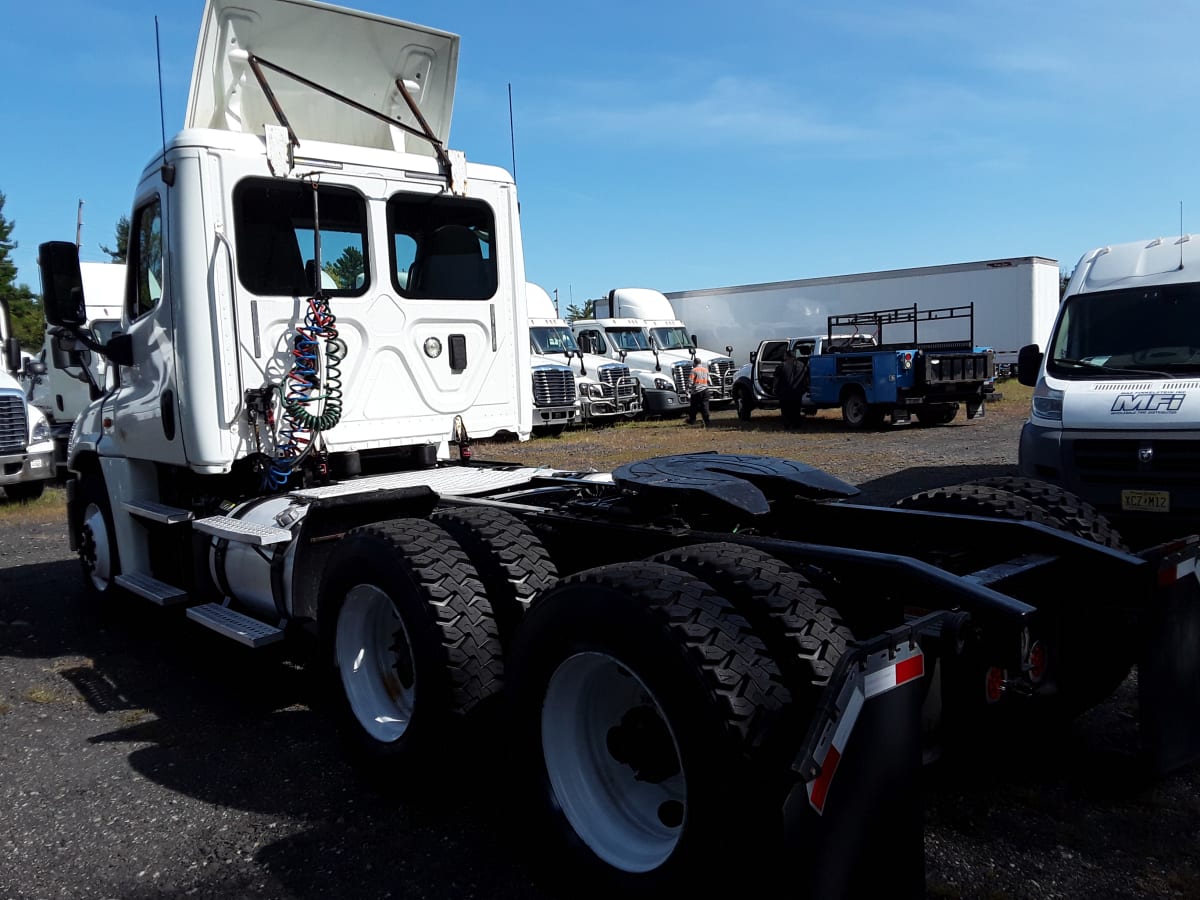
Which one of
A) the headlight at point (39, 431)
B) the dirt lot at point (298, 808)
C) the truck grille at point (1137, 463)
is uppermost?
the headlight at point (39, 431)

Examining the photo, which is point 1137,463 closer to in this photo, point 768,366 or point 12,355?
point 12,355

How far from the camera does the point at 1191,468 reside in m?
6.72

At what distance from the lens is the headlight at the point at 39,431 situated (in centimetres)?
1222

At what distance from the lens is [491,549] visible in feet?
11.8

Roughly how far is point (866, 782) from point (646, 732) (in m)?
0.75

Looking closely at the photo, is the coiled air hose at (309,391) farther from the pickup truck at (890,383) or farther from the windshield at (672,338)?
the windshield at (672,338)

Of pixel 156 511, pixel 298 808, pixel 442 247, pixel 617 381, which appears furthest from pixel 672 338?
pixel 298 808

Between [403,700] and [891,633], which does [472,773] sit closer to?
[403,700]

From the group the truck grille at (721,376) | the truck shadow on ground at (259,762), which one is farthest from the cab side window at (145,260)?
the truck grille at (721,376)

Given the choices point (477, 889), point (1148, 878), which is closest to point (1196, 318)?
point (1148, 878)

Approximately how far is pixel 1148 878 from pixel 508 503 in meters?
2.80

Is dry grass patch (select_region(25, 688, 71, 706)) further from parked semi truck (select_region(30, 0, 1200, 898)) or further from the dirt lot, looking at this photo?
parked semi truck (select_region(30, 0, 1200, 898))

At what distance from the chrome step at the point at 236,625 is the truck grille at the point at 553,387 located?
14.4 meters

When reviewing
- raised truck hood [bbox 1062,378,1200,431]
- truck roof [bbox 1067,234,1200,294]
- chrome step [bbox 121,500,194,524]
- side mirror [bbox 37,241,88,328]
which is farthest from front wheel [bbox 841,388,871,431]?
side mirror [bbox 37,241,88,328]
